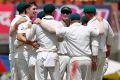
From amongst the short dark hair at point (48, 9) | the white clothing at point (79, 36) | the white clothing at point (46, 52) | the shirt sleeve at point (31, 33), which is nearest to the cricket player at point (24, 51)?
the shirt sleeve at point (31, 33)

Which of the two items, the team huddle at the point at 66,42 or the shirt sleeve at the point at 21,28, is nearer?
the team huddle at the point at 66,42

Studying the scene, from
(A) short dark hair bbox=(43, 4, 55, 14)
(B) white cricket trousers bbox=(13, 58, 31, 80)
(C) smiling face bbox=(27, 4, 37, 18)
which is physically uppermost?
(A) short dark hair bbox=(43, 4, 55, 14)

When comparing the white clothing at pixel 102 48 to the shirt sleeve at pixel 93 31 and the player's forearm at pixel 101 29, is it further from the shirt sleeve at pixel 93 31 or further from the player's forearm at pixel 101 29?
the shirt sleeve at pixel 93 31

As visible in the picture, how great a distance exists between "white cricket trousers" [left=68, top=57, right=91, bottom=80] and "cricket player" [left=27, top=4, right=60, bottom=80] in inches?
13.5

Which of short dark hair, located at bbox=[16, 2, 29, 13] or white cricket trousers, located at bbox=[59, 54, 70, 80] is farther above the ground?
short dark hair, located at bbox=[16, 2, 29, 13]

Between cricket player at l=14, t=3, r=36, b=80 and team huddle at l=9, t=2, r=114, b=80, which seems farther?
cricket player at l=14, t=3, r=36, b=80

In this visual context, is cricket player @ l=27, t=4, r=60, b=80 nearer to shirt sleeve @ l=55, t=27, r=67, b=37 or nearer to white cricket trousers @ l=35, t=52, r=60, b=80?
white cricket trousers @ l=35, t=52, r=60, b=80

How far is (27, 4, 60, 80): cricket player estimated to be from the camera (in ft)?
59.7

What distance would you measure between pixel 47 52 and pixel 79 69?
0.87 meters

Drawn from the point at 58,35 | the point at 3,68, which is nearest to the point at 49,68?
the point at 58,35

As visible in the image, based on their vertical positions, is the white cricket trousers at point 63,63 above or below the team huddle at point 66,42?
below

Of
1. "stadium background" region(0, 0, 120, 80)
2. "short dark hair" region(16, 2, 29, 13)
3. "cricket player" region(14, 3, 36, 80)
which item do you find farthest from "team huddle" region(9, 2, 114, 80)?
"stadium background" region(0, 0, 120, 80)

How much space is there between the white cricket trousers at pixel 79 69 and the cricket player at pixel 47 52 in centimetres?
34

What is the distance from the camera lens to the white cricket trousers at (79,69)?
18.2 m
